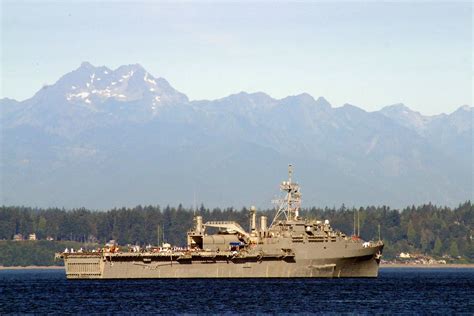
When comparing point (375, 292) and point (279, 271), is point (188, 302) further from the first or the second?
point (279, 271)

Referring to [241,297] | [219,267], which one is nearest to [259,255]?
[219,267]

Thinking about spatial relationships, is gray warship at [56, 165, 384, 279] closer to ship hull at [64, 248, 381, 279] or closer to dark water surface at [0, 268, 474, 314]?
ship hull at [64, 248, 381, 279]

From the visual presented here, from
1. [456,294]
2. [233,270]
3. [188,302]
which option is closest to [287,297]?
[188,302]

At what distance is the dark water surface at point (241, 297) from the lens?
101 metres

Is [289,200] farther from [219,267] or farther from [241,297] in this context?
[241,297]

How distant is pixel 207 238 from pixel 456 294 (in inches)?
1338

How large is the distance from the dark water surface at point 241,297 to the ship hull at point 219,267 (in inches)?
58.5

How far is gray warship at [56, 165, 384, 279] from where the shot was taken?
5487 inches

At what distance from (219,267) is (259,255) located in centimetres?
536

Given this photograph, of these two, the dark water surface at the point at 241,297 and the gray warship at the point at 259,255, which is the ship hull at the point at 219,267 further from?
the dark water surface at the point at 241,297

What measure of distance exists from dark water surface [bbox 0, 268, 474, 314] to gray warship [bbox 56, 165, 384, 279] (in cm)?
185

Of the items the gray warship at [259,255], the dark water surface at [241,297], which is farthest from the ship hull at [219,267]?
the dark water surface at [241,297]

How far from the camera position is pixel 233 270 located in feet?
468

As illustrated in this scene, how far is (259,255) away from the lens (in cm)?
14088
